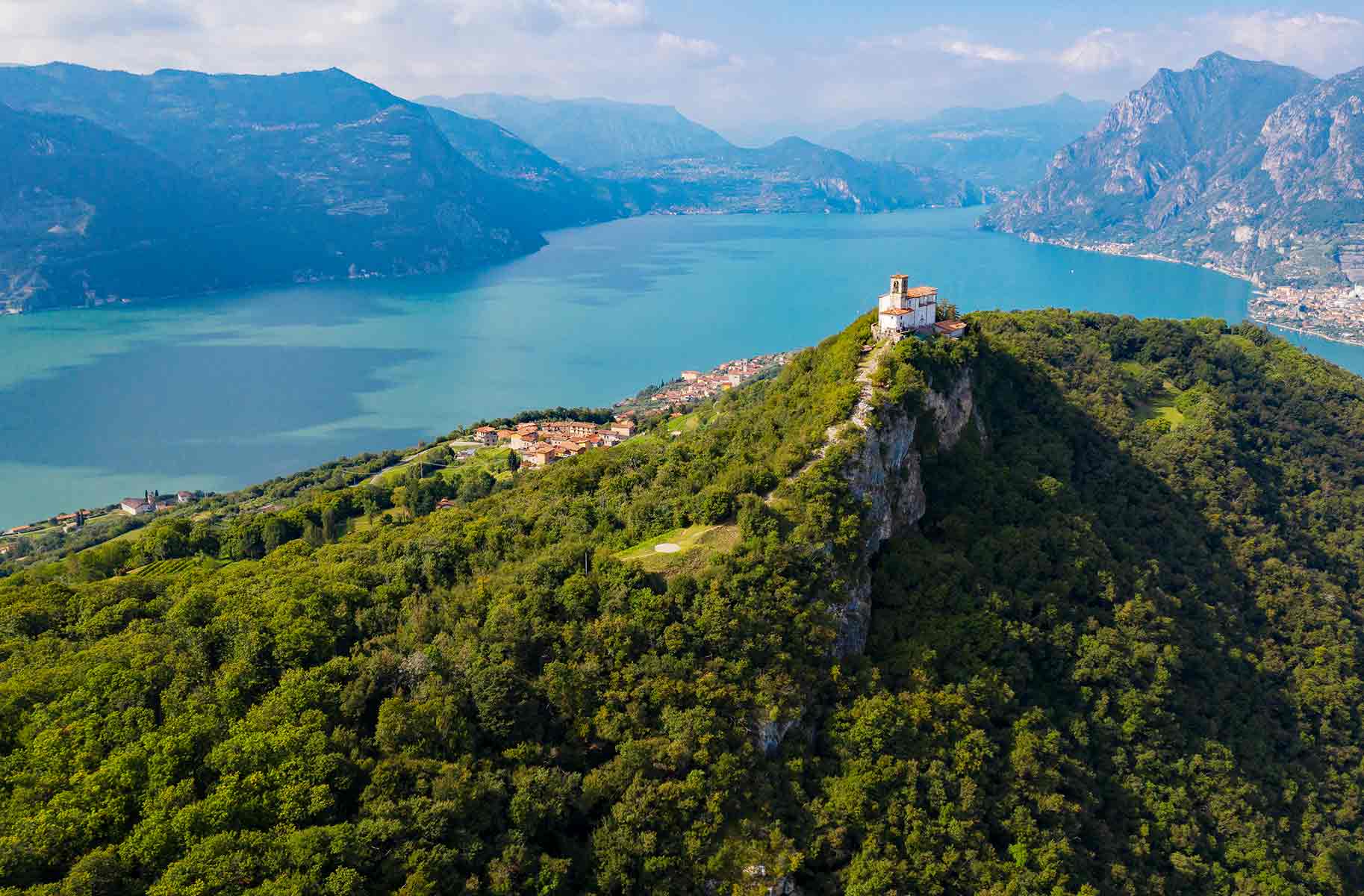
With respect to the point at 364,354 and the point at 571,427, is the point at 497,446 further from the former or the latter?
the point at 364,354

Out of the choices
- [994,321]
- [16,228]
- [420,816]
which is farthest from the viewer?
[16,228]

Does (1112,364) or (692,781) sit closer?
(692,781)

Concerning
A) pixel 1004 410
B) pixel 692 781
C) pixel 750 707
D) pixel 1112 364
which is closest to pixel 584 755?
pixel 692 781

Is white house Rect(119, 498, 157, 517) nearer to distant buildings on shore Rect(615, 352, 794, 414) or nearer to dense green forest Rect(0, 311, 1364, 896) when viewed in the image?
dense green forest Rect(0, 311, 1364, 896)

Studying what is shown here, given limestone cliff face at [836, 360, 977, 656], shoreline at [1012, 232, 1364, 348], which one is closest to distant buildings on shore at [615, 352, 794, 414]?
limestone cliff face at [836, 360, 977, 656]

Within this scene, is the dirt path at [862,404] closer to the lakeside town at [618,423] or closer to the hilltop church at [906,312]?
the hilltop church at [906,312]

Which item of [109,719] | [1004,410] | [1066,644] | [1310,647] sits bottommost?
[1310,647]

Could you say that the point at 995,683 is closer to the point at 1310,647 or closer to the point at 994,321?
the point at 1310,647
